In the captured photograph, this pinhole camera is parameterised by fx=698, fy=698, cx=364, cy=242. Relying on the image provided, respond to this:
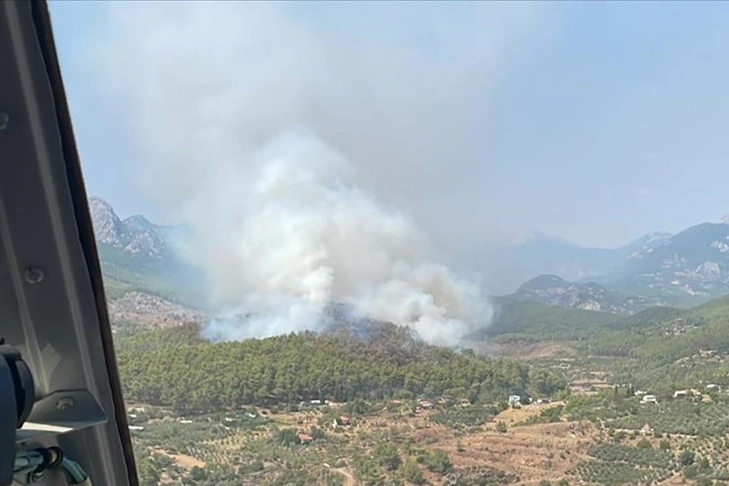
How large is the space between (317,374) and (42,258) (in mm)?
1042

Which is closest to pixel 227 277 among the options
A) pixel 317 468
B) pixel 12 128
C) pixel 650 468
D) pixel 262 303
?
pixel 262 303

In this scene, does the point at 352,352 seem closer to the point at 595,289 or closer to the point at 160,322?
the point at 160,322

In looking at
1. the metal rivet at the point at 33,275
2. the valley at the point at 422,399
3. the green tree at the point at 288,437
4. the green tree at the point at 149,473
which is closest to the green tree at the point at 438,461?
the valley at the point at 422,399

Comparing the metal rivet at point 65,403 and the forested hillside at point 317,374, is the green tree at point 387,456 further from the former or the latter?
the metal rivet at point 65,403

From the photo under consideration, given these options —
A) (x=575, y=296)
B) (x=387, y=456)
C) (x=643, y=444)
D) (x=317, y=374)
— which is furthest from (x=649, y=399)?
(x=317, y=374)

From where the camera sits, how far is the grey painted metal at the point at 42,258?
0.91 metres

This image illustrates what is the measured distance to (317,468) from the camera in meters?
1.85

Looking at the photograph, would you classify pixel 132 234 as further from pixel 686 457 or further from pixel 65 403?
pixel 686 457

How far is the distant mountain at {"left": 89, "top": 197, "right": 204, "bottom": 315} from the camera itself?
1.66 meters

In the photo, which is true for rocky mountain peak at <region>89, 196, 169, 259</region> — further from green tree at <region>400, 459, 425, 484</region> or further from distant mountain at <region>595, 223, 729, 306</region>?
distant mountain at <region>595, 223, 729, 306</region>

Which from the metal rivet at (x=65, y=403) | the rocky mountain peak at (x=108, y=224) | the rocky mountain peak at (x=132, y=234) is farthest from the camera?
the rocky mountain peak at (x=132, y=234)

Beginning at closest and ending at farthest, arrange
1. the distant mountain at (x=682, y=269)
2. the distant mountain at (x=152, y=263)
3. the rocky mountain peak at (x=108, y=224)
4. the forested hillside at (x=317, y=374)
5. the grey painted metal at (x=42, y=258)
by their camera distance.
Result: 1. the grey painted metal at (x=42, y=258)
2. the rocky mountain peak at (x=108, y=224)
3. the distant mountain at (x=152, y=263)
4. the forested hillside at (x=317, y=374)
5. the distant mountain at (x=682, y=269)

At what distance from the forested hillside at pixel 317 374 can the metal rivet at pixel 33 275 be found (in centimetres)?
91

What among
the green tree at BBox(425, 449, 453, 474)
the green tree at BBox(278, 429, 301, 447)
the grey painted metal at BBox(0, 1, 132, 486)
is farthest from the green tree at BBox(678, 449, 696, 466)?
the grey painted metal at BBox(0, 1, 132, 486)
